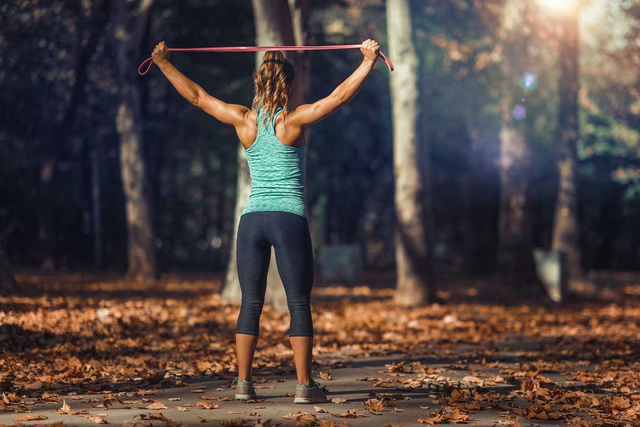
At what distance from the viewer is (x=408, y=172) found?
600 inches

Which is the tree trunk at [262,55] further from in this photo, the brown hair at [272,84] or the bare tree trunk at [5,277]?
the brown hair at [272,84]

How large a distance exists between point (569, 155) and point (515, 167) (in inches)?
80.2

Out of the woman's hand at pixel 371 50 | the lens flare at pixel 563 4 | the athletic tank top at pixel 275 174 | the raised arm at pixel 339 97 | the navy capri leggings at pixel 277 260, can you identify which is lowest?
the navy capri leggings at pixel 277 260

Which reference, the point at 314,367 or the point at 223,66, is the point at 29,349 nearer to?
the point at 314,367

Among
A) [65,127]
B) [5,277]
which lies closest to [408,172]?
[5,277]

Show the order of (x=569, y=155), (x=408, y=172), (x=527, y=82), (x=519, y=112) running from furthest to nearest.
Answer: (x=569, y=155), (x=519, y=112), (x=527, y=82), (x=408, y=172)

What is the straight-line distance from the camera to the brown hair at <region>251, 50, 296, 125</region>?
6026 millimetres

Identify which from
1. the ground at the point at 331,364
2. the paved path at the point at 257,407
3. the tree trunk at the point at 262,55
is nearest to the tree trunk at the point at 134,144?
the ground at the point at 331,364

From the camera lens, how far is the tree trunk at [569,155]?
758 inches

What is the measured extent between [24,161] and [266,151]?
24969 millimetres

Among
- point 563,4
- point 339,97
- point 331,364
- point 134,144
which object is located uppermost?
point 563,4

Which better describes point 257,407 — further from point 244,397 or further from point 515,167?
point 515,167

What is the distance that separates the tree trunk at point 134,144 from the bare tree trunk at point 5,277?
21.9ft

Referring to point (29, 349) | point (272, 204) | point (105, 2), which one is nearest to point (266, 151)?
point (272, 204)
